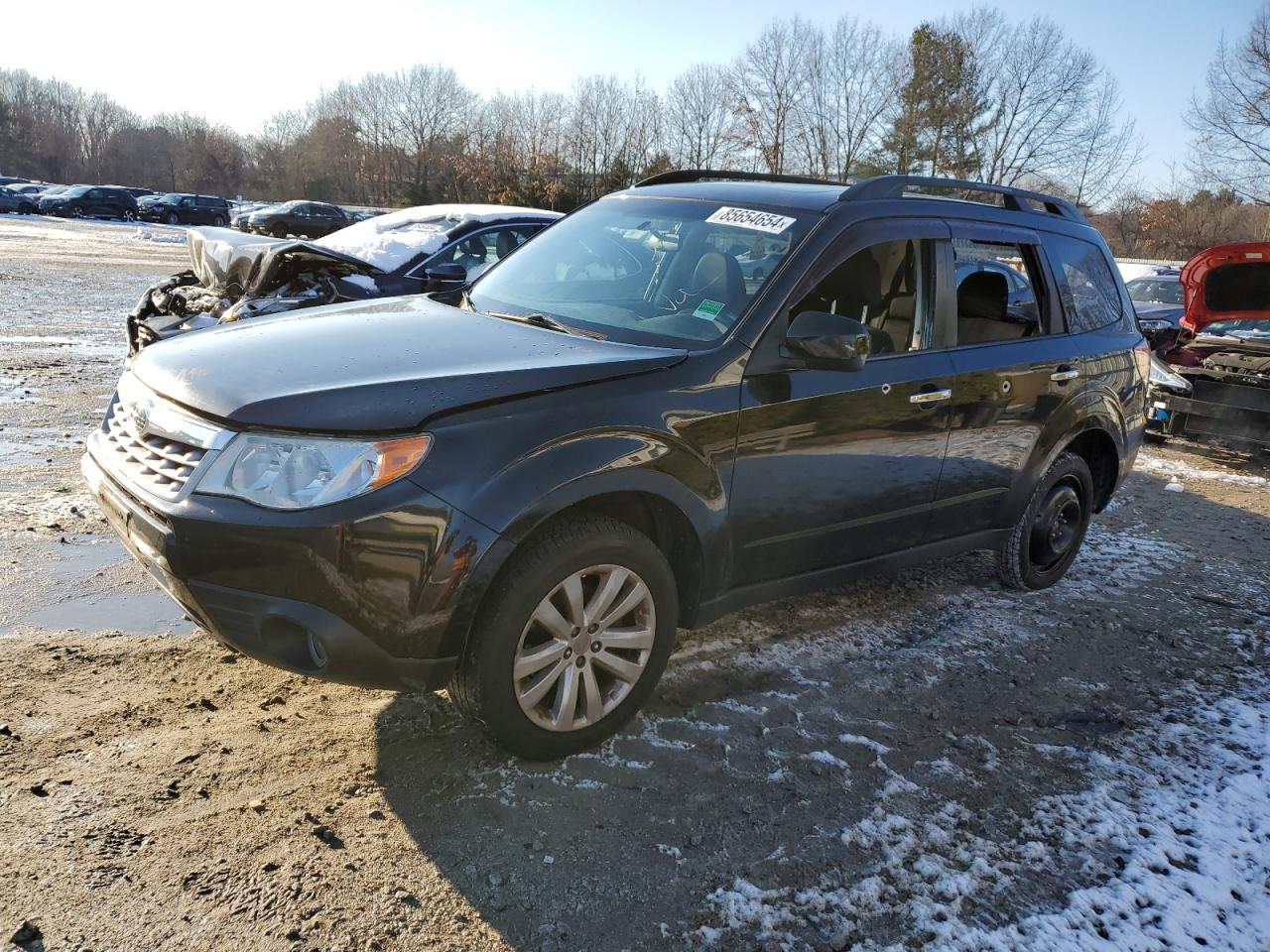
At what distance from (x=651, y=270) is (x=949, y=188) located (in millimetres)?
1585

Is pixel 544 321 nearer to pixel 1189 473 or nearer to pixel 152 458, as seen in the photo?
pixel 152 458

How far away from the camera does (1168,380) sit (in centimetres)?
881

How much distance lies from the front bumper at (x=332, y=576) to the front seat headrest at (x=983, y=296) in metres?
2.64

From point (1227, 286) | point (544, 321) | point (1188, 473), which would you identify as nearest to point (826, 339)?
point (544, 321)

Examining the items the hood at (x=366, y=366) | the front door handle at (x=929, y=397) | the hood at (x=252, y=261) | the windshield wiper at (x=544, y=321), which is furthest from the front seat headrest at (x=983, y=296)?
the hood at (x=252, y=261)

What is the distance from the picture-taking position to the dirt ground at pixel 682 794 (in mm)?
2457

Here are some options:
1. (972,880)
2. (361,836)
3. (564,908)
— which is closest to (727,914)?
(564,908)

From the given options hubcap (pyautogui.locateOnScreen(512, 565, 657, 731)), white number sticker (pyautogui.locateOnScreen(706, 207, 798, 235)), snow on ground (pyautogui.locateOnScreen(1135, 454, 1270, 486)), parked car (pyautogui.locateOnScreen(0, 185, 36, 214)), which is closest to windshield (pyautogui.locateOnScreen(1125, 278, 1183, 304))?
snow on ground (pyautogui.locateOnScreen(1135, 454, 1270, 486))

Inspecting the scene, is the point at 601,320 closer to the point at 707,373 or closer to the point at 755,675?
the point at 707,373

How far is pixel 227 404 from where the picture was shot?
8.81ft

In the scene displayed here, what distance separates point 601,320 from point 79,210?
5409cm

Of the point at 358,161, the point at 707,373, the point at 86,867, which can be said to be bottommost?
the point at 86,867

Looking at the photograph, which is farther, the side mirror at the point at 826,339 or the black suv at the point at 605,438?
the side mirror at the point at 826,339

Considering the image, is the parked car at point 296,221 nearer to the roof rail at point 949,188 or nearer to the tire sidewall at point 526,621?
the roof rail at point 949,188
